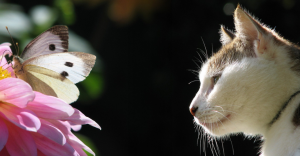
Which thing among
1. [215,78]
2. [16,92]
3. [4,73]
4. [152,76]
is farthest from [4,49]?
[152,76]

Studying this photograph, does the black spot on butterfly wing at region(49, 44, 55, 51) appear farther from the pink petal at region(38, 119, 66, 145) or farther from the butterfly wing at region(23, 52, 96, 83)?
the pink petal at region(38, 119, 66, 145)

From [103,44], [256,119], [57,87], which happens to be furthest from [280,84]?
[103,44]

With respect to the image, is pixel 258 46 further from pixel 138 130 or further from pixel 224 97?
pixel 138 130

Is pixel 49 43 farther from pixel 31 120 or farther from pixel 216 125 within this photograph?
pixel 216 125

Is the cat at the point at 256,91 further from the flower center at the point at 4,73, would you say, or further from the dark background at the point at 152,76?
the dark background at the point at 152,76

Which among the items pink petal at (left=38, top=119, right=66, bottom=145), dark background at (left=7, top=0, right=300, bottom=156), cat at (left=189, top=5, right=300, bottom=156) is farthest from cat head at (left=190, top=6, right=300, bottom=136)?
dark background at (left=7, top=0, right=300, bottom=156)

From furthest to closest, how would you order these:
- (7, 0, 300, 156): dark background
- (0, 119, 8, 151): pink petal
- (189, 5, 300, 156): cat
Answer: (7, 0, 300, 156): dark background
(189, 5, 300, 156): cat
(0, 119, 8, 151): pink petal

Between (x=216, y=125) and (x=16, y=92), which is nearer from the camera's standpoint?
(x=16, y=92)
